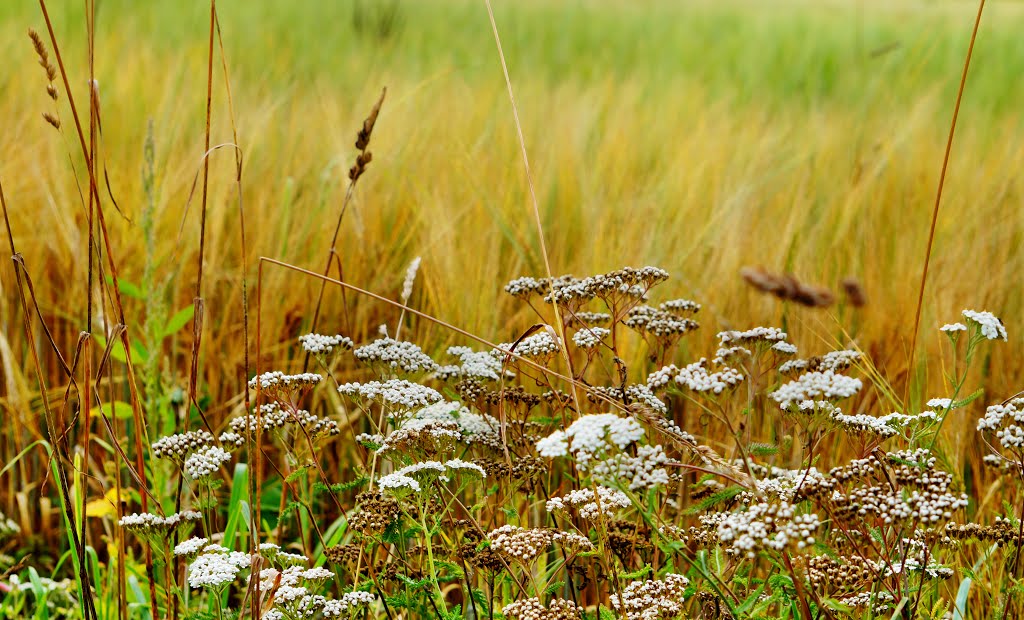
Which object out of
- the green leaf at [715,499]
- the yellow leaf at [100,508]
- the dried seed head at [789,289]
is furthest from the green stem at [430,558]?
the yellow leaf at [100,508]

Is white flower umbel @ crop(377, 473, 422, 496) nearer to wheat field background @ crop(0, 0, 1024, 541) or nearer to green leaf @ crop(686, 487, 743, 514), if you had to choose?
green leaf @ crop(686, 487, 743, 514)

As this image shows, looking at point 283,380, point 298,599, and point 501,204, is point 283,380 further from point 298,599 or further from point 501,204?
point 501,204

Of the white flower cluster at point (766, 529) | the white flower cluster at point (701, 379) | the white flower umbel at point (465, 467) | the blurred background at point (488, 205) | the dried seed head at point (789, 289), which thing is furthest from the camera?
the blurred background at point (488, 205)

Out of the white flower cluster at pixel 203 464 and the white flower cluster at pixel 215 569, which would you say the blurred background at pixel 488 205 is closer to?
the white flower cluster at pixel 203 464

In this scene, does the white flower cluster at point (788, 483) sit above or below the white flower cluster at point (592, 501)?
above

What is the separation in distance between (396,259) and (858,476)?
116 centimetres

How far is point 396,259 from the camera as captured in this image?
76.3 inches

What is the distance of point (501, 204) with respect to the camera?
193 centimetres

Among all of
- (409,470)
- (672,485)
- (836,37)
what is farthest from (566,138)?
(836,37)

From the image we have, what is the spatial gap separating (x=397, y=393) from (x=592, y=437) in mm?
305

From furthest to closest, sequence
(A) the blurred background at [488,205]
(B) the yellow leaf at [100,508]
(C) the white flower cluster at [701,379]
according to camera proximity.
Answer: (A) the blurred background at [488,205]
(B) the yellow leaf at [100,508]
(C) the white flower cluster at [701,379]

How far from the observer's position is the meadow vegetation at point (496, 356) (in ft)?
3.07

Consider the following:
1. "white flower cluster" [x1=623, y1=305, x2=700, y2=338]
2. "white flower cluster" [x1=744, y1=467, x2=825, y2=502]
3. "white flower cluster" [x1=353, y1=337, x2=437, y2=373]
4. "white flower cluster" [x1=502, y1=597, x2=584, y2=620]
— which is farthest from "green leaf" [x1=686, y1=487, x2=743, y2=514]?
"white flower cluster" [x1=353, y1=337, x2=437, y2=373]

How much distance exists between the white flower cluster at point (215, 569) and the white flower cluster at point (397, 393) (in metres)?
0.19
